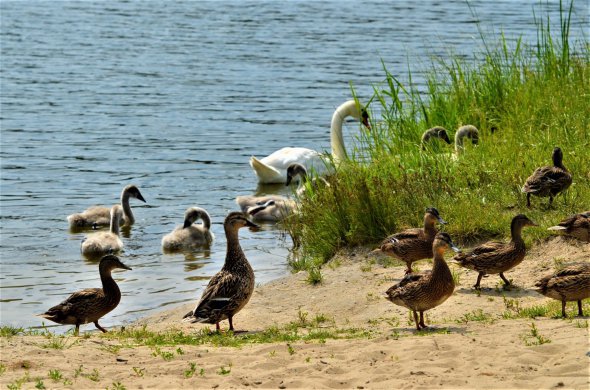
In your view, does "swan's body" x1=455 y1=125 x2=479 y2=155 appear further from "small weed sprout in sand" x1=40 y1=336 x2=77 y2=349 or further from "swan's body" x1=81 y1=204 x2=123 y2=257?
"small weed sprout in sand" x1=40 y1=336 x2=77 y2=349

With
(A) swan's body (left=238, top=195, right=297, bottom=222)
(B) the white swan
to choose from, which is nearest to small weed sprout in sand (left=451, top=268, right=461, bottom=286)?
(A) swan's body (left=238, top=195, right=297, bottom=222)

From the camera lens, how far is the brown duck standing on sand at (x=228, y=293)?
962 cm

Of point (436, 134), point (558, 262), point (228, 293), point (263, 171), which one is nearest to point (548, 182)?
point (558, 262)

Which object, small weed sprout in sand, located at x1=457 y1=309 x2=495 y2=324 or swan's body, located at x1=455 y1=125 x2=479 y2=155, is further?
swan's body, located at x1=455 y1=125 x2=479 y2=155

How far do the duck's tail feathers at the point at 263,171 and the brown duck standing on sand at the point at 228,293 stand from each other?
9.27 metres

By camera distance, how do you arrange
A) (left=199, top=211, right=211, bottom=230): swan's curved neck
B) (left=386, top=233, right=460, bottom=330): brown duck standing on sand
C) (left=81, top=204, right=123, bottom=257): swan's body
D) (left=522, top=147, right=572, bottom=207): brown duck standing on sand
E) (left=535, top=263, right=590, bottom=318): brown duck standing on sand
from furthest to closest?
(left=199, top=211, right=211, bottom=230): swan's curved neck
(left=81, top=204, right=123, bottom=257): swan's body
(left=522, top=147, right=572, bottom=207): brown duck standing on sand
(left=386, top=233, right=460, bottom=330): brown duck standing on sand
(left=535, top=263, right=590, bottom=318): brown duck standing on sand

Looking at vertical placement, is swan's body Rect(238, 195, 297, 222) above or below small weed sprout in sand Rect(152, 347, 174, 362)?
above

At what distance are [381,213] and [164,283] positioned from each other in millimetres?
3040

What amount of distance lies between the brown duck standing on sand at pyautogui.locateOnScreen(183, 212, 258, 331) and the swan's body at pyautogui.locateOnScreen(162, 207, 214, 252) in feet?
16.2

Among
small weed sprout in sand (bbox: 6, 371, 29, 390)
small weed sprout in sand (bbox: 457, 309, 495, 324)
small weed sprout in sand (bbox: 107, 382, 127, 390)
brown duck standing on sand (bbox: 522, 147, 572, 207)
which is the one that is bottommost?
small weed sprout in sand (bbox: 457, 309, 495, 324)

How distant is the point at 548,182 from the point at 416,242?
2011 mm

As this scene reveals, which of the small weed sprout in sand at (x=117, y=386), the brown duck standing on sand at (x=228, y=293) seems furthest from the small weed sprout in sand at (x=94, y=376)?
the brown duck standing on sand at (x=228, y=293)

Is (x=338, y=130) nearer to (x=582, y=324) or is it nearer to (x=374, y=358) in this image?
(x=582, y=324)

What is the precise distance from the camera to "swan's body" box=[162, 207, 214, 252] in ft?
50.1
